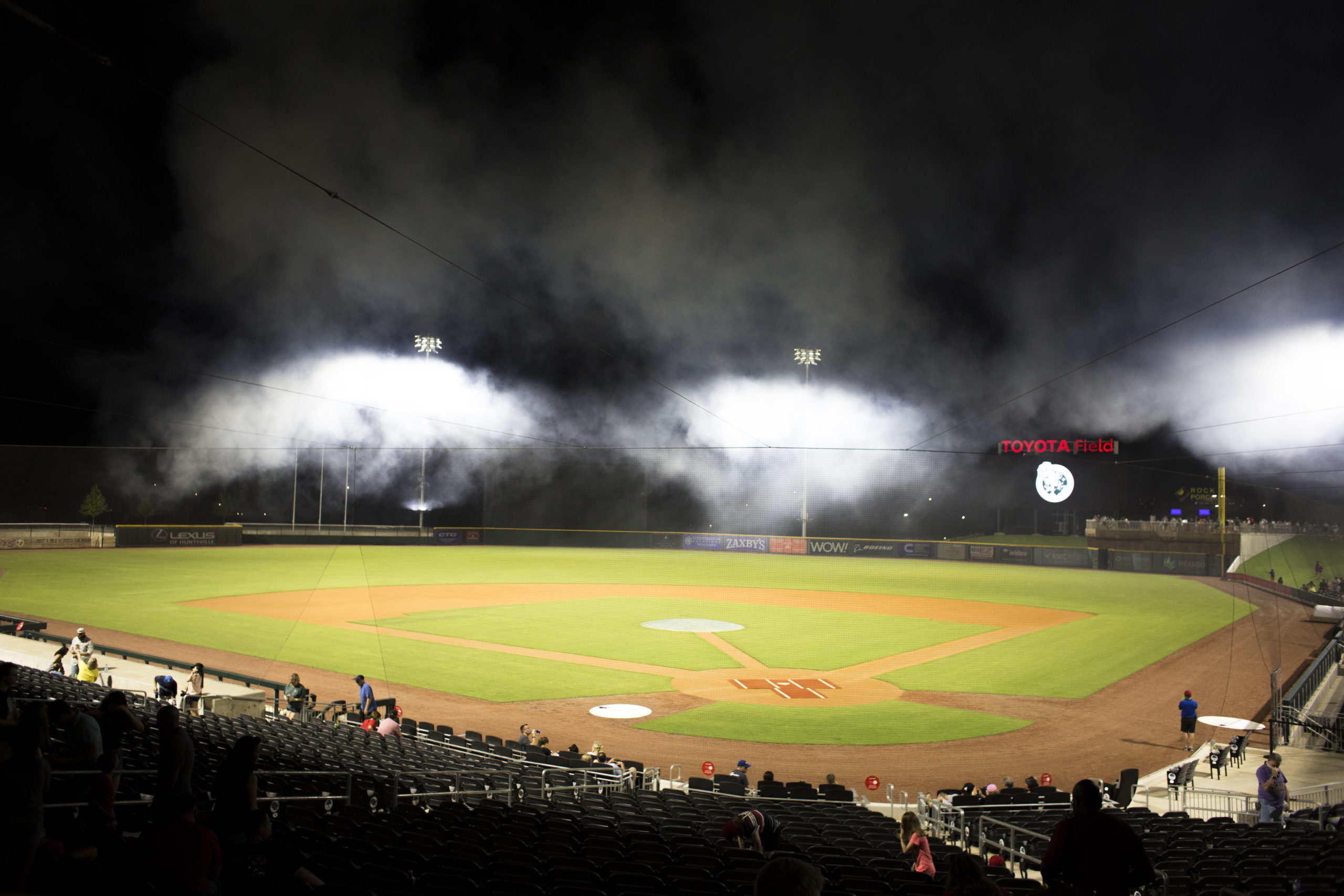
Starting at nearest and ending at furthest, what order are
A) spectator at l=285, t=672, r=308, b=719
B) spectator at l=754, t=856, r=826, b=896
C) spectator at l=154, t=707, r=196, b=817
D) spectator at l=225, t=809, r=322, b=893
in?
spectator at l=754, t=856, r=826, b=896
spectator at l=225, t=809, r=322, b=893
spectator at l=154, t=707, r=196, b=817
spectator at l=285, t=672, r=308, b=719

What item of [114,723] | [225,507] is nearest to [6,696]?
[114,723]

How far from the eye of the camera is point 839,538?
68.4 metres

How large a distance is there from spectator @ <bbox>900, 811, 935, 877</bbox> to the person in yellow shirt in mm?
17172

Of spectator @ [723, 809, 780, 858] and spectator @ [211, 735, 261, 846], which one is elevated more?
spectator @ [211, 735, 261, 846]

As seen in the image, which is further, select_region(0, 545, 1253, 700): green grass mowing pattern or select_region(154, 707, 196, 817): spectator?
select_region(0, 545, 1253, 700): green grass mowing pattern

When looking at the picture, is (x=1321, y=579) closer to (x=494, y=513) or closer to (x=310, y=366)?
(x=310, y=366)

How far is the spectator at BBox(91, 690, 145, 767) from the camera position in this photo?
5508 mm

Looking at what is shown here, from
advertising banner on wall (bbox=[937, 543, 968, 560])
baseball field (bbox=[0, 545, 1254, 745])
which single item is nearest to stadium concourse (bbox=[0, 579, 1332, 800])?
baseball field (bbox=[0, 545, 1254, 745])

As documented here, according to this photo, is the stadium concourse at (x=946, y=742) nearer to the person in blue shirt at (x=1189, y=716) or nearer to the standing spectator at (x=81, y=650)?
the person in blue shirt at (x=1189, y=716)

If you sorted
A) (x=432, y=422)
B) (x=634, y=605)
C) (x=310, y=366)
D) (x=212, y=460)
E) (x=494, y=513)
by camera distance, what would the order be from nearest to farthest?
(x=634, y=605), (x=310, y=366), (x=212, y=460), (x=432, y=422), (x=494, y=513)

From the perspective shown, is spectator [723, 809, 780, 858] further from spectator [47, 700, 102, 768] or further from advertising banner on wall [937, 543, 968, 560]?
advertising banner on wall [937, 543, 968, 560]

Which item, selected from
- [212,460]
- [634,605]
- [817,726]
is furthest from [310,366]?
[817,726]

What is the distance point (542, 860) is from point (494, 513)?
72.8 metres

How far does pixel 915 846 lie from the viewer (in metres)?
6.77
